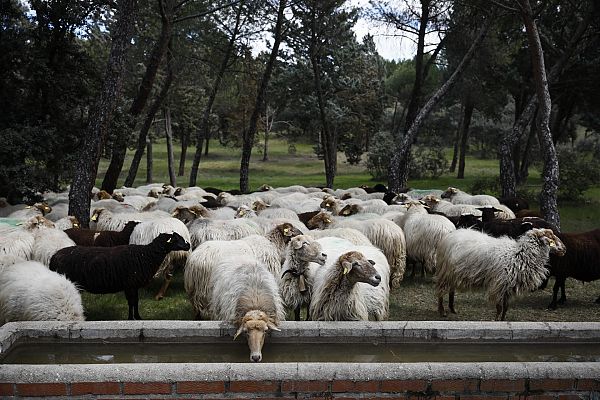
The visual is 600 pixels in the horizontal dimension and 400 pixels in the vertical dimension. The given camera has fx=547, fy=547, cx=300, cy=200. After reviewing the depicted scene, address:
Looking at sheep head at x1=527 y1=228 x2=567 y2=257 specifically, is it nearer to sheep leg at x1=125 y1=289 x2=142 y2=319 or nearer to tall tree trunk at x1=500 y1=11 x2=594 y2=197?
sheep leg at x1=125 y1=289 x2=142 y2=319

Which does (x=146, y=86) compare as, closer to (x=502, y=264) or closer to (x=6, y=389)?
(x=502, y=264)

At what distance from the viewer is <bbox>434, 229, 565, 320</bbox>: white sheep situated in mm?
7668

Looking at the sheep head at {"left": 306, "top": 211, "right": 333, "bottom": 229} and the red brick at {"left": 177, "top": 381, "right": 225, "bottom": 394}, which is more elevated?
the sheep head at {"left": 306, "top": 211, "right": 333, "bottom": 229}

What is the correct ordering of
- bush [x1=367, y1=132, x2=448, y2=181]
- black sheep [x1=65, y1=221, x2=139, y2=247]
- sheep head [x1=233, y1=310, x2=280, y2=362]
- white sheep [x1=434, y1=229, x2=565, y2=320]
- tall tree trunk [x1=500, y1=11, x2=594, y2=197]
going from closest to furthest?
sheep head [x1=233, y1=310, x2=280, y2=362] < white sheep [x1=434, y1=229, x2=565, y2=320] < black sheep [x1=65, y1=221, x2=139, y2=247] < tall tree trunk [x1=500, y1=11, x2=594, y2=197] < bush [x1=367, y1=132, x2=448, y2=181]

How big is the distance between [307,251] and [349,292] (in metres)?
0.96

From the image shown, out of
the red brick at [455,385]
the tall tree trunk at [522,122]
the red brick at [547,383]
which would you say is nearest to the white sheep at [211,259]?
the red brick at [455,385]

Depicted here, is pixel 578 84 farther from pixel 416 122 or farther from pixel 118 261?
pixel 118 261

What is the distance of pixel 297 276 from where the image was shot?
7.12 m

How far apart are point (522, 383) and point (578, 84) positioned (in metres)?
20.9

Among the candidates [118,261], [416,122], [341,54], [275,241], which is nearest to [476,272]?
[275,241]

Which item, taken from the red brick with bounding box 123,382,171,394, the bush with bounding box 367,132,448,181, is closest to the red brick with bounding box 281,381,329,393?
the red brick with bounding box 123,382,171,394

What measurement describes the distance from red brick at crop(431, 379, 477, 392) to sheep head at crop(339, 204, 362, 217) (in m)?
8.04

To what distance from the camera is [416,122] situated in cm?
1889

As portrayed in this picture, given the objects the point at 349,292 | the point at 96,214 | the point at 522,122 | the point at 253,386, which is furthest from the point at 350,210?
the point at 253,386
